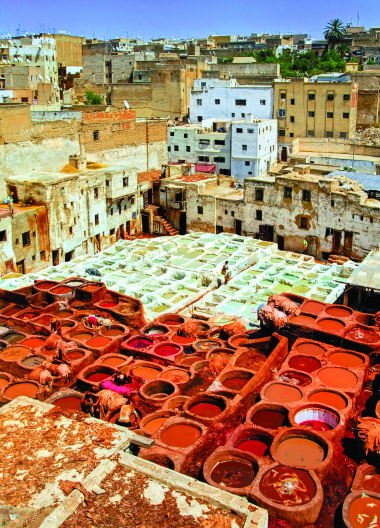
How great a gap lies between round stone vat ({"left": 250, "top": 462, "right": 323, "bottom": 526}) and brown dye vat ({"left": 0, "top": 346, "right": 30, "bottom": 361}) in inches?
467

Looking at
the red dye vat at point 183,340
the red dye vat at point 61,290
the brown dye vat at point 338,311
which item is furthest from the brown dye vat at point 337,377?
the red dye vat at point 61,290

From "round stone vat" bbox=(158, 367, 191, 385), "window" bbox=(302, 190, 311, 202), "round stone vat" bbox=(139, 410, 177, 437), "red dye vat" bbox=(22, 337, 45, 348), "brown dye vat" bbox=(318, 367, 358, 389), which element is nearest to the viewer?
"round stone vat" bbox=(139, 410, 177, 437)

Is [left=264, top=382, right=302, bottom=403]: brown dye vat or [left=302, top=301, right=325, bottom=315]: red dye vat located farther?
[left=302, top=301, right=325, bottom=315]: red dye vat

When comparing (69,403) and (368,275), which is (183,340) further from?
(368,275)

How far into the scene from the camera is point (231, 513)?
1077 centimetres

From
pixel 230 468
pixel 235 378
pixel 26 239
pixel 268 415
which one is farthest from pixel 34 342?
pixel 26 239

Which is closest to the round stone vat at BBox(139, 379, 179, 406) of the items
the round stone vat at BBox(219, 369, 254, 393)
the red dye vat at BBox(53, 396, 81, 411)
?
the round stone vat at BBox(219, 369, 254, 393)

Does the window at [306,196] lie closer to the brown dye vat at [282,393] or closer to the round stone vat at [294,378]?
the round stone vat at [294,378]

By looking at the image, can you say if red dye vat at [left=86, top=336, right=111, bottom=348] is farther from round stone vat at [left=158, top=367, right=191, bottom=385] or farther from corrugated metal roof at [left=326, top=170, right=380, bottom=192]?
corrugated metal roof at [left=326, top=170, right=380, bottom=192]

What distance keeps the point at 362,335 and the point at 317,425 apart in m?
5.18

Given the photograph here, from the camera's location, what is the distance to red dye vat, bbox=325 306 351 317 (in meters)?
20.7

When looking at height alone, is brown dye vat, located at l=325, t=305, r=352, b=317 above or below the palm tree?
below

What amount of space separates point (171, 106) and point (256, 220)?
3139cm

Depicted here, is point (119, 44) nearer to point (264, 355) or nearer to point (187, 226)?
point (187, 226)
